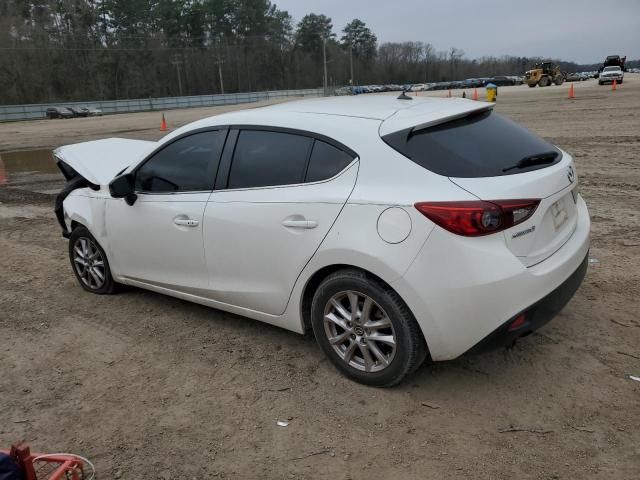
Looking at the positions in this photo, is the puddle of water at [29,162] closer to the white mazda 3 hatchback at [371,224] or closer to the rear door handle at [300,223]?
the white mazda 3 hatchback at [371,224]

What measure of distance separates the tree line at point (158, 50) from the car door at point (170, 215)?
88937 millimetres

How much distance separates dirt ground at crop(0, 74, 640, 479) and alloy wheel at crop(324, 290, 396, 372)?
194 mm

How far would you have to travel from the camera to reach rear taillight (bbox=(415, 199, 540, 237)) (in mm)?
2740

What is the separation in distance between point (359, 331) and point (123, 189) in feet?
7.43

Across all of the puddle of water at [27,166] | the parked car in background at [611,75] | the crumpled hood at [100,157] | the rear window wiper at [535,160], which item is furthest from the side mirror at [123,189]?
the parked car in background at [611,75]

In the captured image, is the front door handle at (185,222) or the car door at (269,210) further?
the front door handle at (185,222)

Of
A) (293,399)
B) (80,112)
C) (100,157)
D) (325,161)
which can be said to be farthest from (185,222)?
(80,112)

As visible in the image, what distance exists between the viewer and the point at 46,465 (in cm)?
270

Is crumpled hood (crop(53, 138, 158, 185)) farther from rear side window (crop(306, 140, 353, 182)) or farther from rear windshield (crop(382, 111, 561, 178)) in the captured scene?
rear windshield (crop(382, 111, 561, 178))

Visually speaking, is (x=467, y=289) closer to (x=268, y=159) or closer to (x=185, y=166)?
(x=268, y=159)

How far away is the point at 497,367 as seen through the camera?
11.2 ft


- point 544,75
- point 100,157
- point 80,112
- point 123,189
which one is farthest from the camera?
point 80,112

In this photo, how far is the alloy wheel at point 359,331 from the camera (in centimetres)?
309

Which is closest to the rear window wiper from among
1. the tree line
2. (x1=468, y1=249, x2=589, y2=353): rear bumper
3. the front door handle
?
(x1=468, y1=249, x2=589, y2=353): rear bumper
